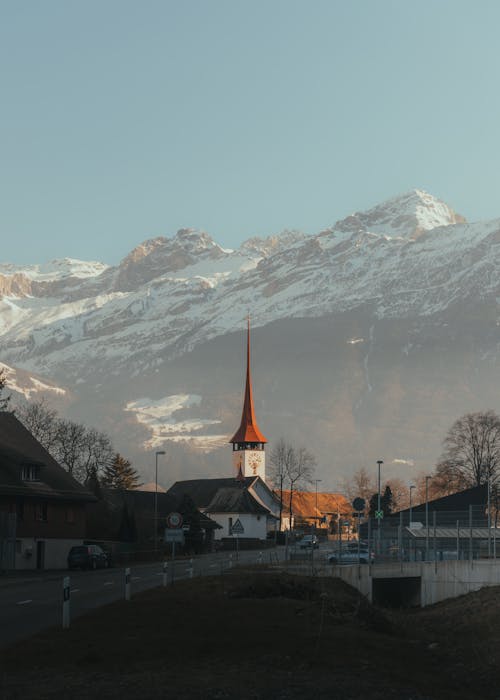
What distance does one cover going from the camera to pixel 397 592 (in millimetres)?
63531

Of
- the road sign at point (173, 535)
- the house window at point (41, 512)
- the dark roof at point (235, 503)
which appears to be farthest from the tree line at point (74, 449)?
the road sign at point (173, 535)

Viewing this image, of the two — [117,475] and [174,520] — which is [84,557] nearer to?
[174,520]

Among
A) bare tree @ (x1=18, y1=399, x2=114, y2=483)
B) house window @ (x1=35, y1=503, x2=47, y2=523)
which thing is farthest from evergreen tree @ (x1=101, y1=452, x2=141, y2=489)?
house window @ (x1=35, y1=503, x2=47, y2=523)

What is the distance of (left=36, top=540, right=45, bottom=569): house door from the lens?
72.8 metres

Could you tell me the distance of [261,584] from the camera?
3716 centimetres

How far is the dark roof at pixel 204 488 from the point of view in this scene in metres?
178

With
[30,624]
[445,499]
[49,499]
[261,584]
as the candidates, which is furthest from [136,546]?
[30,624]

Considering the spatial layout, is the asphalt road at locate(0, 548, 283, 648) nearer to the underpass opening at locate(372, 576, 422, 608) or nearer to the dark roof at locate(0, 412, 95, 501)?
the dark roof at locate(0, 412, 95, 501)

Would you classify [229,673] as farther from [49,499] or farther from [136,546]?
[136,546]

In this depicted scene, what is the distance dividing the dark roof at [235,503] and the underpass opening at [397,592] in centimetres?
9641

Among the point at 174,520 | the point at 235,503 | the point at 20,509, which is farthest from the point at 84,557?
the point at 235,503

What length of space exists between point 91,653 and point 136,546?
6974 centimetres

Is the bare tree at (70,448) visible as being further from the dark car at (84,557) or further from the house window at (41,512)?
the dark car at (84,557)

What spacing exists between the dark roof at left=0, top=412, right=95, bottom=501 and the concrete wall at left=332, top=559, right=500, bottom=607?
21595mm
